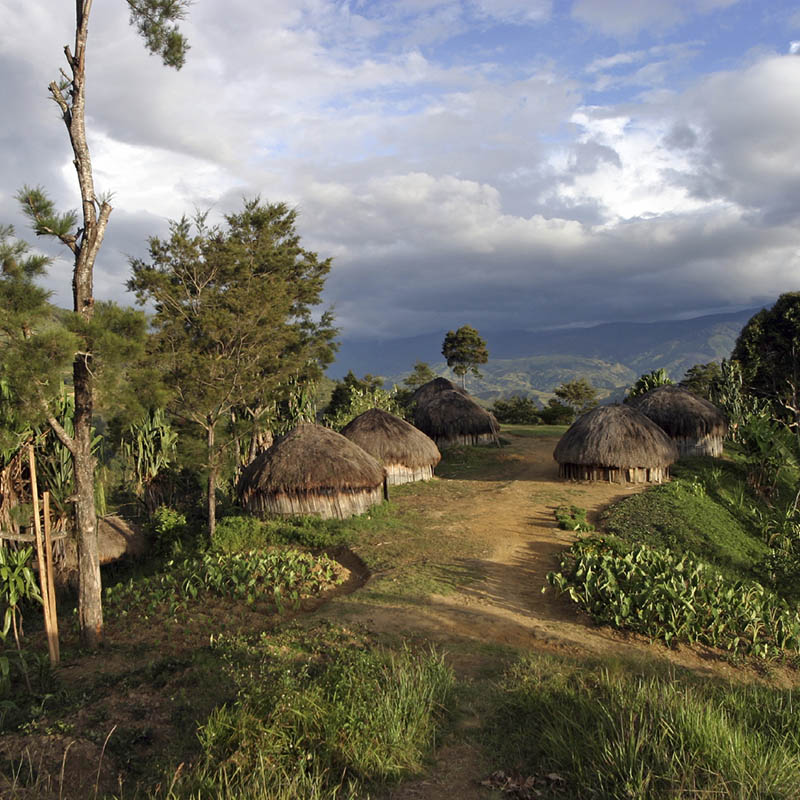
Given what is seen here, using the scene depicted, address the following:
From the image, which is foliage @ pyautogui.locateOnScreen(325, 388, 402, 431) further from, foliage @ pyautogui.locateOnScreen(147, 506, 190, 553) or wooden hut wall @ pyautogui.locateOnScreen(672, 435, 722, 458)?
wooden hut wall @ pyautogui.locateOnScreen(672, 435, 722, 458)

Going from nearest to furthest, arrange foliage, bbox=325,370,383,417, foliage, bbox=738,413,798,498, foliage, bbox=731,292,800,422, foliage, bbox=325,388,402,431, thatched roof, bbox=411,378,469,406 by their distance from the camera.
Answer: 1. foliage, bbox=738,413,798,498
2. foliage, bbox=731,292,800,422
3. foliage, bbox=325,388,402,431
4. thatched roof, bbox=411,378,469,406
5. foliage, bbox=325,370,383,417

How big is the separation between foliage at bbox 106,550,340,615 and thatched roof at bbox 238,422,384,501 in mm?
3436

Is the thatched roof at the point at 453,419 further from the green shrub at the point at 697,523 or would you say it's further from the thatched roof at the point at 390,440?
the green shrub at the point at 697,523

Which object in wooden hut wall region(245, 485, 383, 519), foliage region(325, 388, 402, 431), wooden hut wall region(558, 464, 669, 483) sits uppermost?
foliage region(325, 388, 402, 431)

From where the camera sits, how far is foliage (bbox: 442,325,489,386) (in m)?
39.7

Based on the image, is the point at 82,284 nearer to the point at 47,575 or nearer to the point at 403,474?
the point at 47,575

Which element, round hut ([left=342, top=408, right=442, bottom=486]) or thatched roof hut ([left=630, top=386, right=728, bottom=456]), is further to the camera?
thatched roof hut ([left=630, top=386, right=728, bottom=456])

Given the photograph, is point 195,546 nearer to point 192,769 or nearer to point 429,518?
point 429,518

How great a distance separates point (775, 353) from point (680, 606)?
66.1ft

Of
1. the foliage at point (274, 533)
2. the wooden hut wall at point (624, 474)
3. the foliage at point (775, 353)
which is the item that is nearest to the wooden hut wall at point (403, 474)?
the foliage at point (274, 533)

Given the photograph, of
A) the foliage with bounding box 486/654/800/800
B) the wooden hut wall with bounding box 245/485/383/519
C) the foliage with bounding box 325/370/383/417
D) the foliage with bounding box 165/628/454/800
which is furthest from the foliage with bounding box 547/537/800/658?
the foliage with bounding box 325/370/383/417

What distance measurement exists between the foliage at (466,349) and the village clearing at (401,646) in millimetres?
24975

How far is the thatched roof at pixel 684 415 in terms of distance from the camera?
69.7 ft

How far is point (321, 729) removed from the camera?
189 inches
